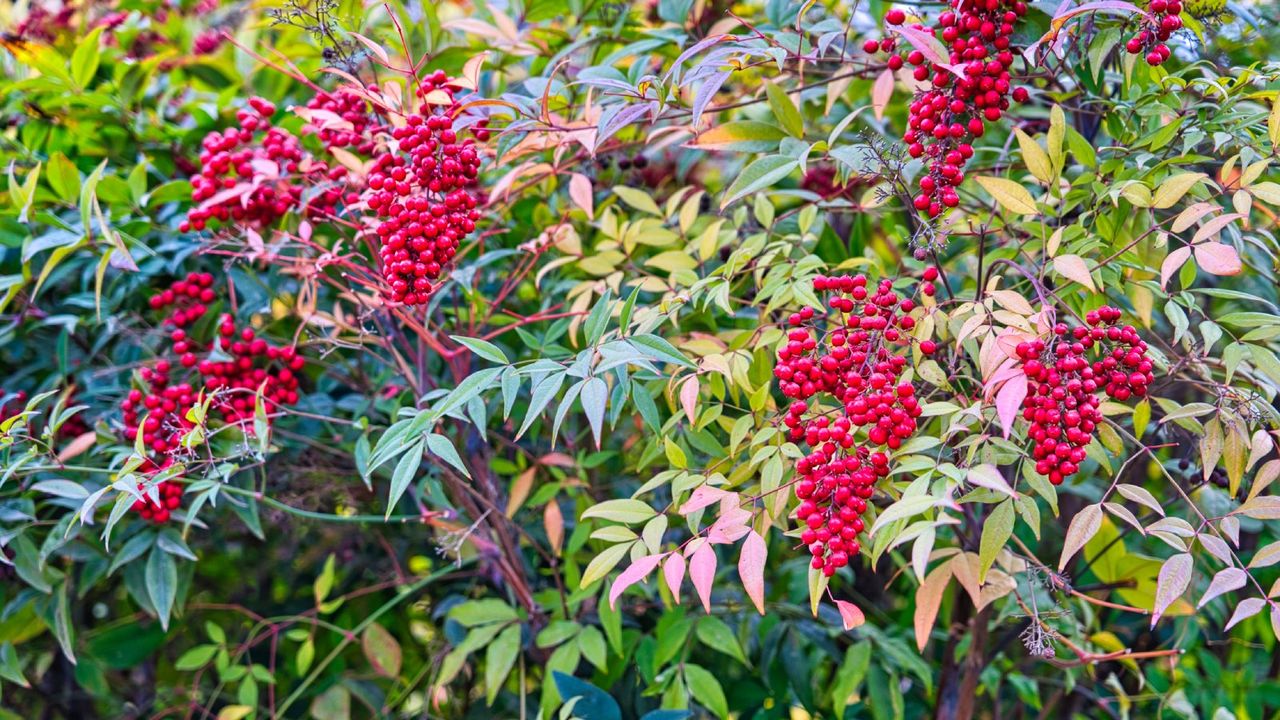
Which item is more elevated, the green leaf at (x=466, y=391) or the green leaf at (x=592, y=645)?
the green leaf at (x=466, y=391)

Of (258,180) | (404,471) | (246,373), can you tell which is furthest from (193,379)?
(404,471)

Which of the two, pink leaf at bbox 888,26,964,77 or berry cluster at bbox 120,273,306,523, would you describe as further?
berry cluster at bbox 120,273,306,523

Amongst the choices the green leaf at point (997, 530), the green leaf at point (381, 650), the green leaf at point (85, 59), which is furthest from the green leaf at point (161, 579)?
the green leaf at point (997, 530)

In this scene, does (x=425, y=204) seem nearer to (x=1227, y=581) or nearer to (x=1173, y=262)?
(x=1173, y=262)

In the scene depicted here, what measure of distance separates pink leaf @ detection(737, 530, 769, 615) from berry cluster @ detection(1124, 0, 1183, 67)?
64 cm

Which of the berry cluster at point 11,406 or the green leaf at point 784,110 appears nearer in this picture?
the green leaf at point 784,110

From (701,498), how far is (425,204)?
43 centimetres

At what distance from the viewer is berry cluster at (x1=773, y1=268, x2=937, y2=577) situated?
93cm

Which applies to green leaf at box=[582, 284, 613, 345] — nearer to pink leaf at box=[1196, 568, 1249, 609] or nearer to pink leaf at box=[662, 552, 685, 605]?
pink leaf at box=[662, 552, 685, 605]

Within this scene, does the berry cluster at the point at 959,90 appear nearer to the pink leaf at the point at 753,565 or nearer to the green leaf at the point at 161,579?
the pink leaf at the point at 753,565

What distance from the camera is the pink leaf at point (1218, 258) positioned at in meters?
0.94

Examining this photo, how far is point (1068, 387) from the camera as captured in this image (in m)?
0.90

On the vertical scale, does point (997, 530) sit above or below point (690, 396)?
below

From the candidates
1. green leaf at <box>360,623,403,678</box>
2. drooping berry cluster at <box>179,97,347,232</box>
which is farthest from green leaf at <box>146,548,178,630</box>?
drooping berry cluster at <box>179,97,347,232</box>
